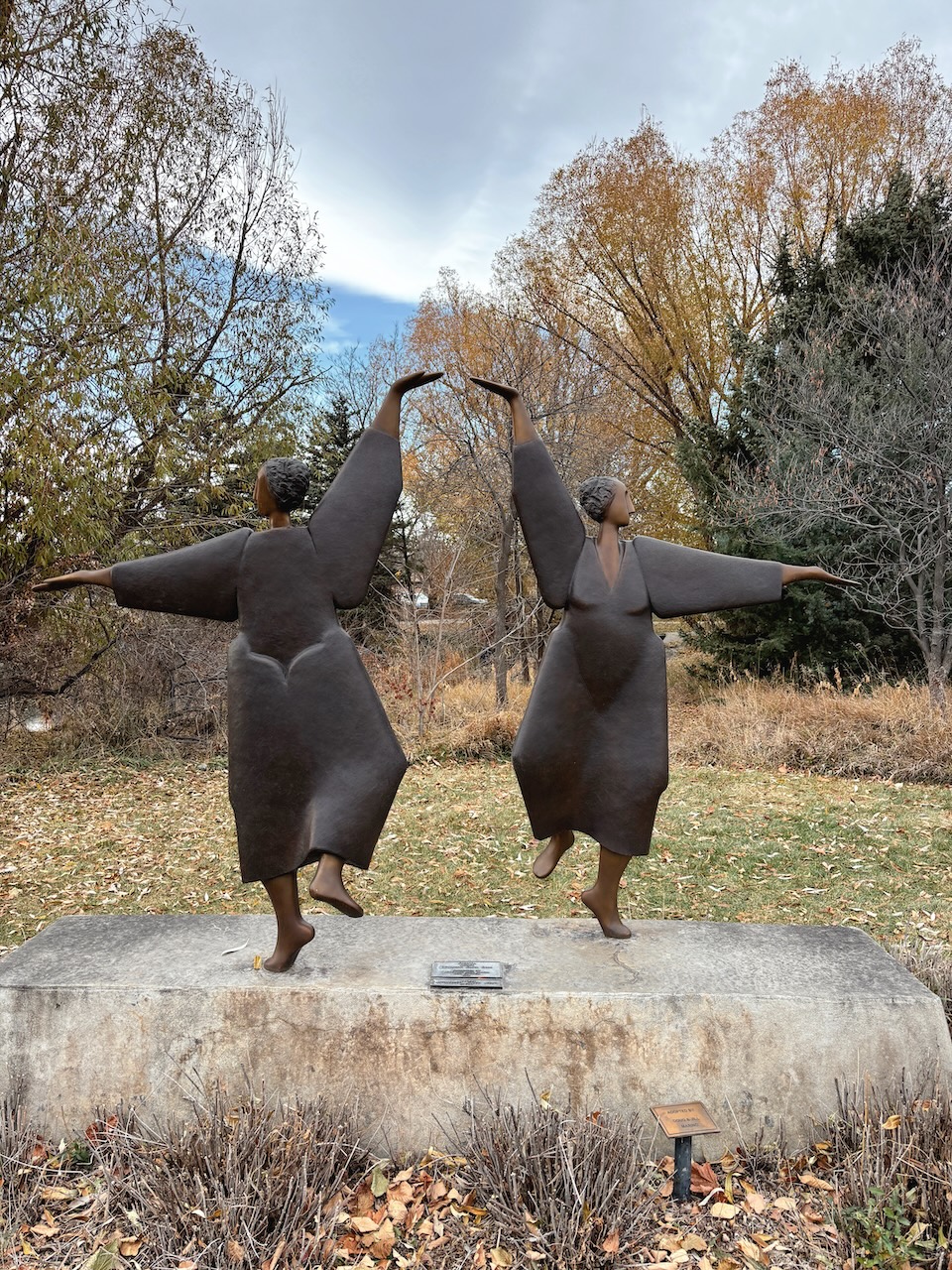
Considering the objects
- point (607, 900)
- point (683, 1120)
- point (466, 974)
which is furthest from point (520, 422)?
point (683, 1120)

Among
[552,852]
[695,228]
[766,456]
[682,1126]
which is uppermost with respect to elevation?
[695,228]

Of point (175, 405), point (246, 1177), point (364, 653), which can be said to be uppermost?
point (175, 405)

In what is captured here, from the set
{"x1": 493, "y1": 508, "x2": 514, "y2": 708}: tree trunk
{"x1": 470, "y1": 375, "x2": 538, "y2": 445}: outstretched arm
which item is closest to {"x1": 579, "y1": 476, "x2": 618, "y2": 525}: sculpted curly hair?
{"x1": 470, "y1": 375, "x2": 538, "y2": 445}: outstretched arm

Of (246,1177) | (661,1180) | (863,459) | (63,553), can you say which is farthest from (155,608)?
(863,459)

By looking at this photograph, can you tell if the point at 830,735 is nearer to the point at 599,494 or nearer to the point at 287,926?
the point at 599,494

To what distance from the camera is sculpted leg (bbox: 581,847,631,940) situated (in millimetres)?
3535

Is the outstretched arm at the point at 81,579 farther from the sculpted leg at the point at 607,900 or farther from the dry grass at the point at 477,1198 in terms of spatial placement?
the sculpted leg at the point at 607,900

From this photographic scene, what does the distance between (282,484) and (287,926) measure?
179cm

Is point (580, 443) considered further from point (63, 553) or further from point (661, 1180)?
point (661, 1180)

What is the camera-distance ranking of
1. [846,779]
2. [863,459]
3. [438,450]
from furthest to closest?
[438,450] < [863,459] < [846,779]

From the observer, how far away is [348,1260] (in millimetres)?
2555

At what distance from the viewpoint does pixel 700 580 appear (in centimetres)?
340

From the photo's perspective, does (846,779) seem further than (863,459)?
No

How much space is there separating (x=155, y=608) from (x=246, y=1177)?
6.79ft
